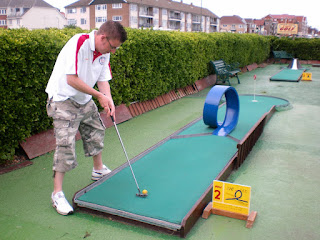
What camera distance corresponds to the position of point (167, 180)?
A: 12.2ft

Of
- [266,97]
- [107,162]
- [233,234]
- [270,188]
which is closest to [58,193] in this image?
[107,162]

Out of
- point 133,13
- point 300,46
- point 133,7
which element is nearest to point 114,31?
point 300,46

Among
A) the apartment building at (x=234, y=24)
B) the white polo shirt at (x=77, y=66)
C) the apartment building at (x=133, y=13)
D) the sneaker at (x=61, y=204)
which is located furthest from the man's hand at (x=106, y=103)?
the apartment building at (x=234, y=24)

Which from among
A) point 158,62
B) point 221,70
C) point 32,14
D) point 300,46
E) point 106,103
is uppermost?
point 32,14

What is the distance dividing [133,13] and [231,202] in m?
60.3

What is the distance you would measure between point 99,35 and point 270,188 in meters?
2.59

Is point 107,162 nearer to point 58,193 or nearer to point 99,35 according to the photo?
point 58,193

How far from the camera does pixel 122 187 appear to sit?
141 inches

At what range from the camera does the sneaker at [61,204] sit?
3176mm

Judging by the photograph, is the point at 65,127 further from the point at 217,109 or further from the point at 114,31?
the point at 217,109

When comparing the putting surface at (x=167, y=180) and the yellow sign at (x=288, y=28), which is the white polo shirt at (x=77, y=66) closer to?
the putting surface at (x=167, y=180)

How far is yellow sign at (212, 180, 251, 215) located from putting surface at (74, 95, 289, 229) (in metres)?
0.23

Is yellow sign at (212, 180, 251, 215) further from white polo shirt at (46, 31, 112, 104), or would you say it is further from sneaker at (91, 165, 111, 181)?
white polo shirt at (46, 31, 112, 104)

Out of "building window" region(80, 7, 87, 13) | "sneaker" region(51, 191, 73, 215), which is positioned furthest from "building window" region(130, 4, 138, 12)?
"sneaker" region(51, 191, 73, 215)
